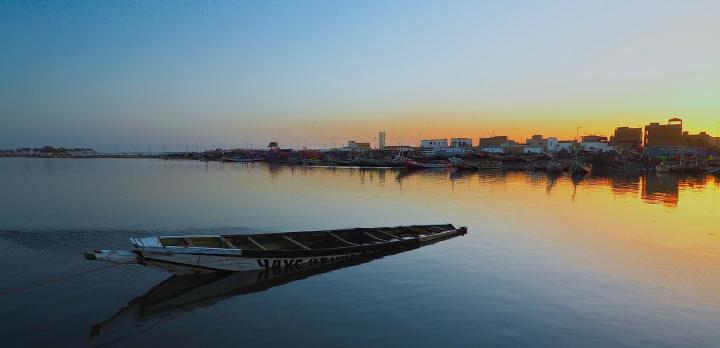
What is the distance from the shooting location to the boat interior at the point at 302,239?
13.6 m

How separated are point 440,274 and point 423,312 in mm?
3561

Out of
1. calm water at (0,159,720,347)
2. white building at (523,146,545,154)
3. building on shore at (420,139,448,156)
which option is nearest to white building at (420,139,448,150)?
building on shore at (420,139,448,156)

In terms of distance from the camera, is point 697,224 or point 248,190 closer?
point 697,224

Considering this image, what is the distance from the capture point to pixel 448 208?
30703mm

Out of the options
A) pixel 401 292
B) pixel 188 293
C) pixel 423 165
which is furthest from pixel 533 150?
pixel 188 293

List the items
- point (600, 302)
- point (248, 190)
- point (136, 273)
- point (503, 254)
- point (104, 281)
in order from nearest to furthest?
point (600, 302), point (104, 281), point (136, 273), point (503, 254), point (248, 190)

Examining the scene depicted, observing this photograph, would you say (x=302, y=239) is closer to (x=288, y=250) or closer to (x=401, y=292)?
(x=288, y=250)

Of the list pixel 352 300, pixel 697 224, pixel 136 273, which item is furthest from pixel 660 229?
pixel 136 273

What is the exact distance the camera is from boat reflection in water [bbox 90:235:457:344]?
9.87 metres

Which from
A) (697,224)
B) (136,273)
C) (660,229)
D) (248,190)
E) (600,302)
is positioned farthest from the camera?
(248,190)

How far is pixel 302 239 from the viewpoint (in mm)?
16234

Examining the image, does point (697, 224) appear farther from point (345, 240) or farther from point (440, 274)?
point (345, 240)

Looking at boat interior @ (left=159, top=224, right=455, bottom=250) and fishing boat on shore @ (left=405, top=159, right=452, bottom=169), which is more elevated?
boat interior @ (left=159, top=224, right=455, bottom=250)

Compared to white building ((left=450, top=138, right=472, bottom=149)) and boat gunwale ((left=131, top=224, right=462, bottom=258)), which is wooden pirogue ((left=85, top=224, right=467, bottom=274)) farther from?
white building ((left=450, top=138, right=472, bottom=149))
